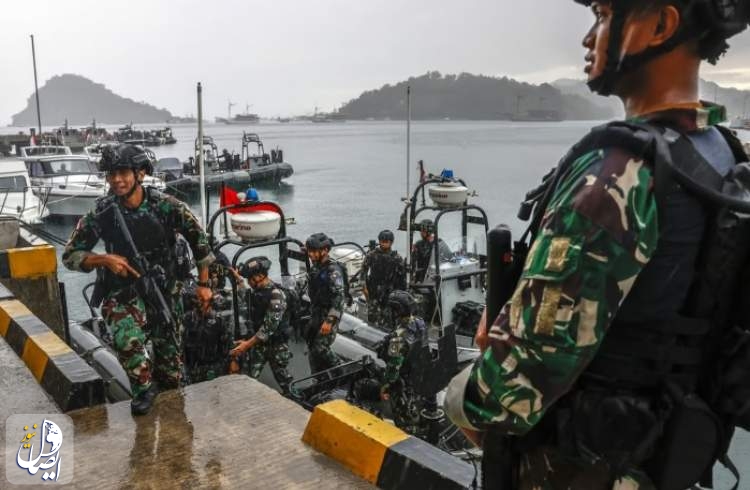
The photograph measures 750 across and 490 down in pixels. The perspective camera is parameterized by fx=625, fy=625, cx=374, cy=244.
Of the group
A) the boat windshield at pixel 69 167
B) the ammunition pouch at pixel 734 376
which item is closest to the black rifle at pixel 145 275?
the ammunition pouch at pixel 734 376

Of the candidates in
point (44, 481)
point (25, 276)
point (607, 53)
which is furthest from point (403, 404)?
point (607, 53)

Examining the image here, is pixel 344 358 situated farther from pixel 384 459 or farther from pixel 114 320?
pixel 384 459

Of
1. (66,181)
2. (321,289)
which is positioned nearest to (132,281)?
(321,289)

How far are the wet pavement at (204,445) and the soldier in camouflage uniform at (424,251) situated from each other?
5.17 m

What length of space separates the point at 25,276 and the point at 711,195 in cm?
644

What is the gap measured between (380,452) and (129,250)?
200 centimetres

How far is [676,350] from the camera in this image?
4.28ft

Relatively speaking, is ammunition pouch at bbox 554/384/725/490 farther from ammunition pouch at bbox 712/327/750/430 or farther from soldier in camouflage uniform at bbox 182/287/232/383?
soldier in camouflage uniform at bbox 182/287/232/383

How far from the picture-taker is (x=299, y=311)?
22.8ft

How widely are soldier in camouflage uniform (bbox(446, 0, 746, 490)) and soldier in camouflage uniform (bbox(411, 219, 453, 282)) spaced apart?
7.11m

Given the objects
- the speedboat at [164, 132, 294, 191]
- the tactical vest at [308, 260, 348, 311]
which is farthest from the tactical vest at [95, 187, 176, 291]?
the speedboat at [164, 132, 294, 191]

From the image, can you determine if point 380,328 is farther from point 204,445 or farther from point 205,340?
point 204,445

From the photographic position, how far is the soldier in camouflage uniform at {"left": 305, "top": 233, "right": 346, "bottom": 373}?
6.00m

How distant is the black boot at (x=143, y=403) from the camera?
3.57 meters
